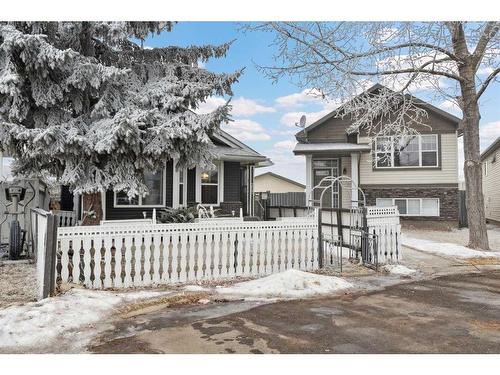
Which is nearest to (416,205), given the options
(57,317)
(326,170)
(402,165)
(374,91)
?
(402,165)

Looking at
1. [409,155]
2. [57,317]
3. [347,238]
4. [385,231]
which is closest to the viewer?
[57,317]

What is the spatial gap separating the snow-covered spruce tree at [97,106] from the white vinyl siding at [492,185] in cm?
1624

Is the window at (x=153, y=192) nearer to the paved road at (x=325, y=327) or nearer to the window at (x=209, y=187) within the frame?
the window at (x=209, y=187)

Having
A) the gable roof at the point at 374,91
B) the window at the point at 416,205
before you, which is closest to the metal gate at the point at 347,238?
the gable roof at the point at 374,91

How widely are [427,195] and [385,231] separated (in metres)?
8.61

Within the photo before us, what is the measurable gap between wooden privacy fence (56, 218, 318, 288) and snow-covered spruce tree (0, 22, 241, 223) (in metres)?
1.89

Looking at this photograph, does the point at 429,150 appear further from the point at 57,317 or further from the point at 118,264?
the point at 57,317

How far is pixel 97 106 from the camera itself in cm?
711

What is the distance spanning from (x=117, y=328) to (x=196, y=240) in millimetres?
2176

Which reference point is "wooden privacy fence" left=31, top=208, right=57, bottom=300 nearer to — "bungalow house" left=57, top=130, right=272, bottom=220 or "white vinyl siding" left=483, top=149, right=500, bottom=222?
"bungalow house" left=57, top=130, right=272, bottom=220

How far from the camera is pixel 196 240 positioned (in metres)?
5.76

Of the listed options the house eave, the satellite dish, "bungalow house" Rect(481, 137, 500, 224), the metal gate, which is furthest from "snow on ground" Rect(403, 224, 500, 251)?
"bungalow house" Rect(481, 137, 500, 224)
